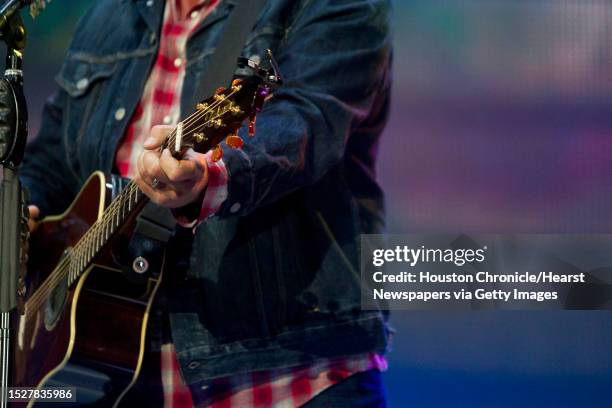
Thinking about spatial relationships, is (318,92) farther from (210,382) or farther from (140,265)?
(210,382)

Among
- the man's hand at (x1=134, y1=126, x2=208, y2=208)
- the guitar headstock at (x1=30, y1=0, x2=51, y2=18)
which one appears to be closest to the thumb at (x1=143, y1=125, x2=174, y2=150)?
the man's hand at (x1=134, y1=126, x2=208, y2=208)

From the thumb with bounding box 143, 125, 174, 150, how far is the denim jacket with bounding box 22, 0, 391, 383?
25 centimetres

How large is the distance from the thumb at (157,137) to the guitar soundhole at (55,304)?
50 centimetres

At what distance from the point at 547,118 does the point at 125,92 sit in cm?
97

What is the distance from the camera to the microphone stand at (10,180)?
5.82 ft

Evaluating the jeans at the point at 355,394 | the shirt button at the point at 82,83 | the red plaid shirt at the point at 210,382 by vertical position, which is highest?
the shirt button at the point at 82,83

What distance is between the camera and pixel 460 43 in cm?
238

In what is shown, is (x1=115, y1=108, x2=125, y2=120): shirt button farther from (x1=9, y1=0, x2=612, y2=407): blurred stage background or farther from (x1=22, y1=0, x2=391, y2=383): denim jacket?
(x1=9, y1=0, x2=612, y2=407): blurred stage background

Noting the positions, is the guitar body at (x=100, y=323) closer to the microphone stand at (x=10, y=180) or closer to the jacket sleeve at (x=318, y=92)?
the microphone stand at (x=10, y=180)

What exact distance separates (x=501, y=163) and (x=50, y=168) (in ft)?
3.45

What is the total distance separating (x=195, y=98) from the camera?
81.2 inches

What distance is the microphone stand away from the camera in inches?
69.9

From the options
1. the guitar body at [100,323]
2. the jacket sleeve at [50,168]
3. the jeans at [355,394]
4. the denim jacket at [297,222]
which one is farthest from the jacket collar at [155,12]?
the jeans at [355,394]

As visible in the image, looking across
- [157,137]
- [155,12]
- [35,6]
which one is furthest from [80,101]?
[157,137]
